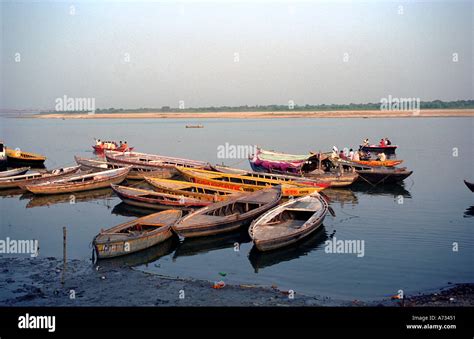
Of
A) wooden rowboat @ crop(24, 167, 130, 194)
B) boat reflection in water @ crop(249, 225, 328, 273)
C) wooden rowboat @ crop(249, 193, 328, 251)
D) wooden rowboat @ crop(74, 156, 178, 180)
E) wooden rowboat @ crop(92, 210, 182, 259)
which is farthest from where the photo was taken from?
wooden rowboat @ crop(74, 156, 178, 180)

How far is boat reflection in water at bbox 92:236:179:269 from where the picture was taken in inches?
693

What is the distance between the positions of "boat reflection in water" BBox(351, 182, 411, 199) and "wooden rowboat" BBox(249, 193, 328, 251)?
8.49 meters

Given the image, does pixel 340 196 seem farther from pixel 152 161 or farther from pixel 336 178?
pixel 152 161

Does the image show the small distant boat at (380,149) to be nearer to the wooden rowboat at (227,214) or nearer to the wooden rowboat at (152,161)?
the wooden rowboat at (152,161)

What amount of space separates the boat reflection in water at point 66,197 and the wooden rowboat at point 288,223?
41.4 feet

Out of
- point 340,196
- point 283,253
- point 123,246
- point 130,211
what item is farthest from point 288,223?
point 340,196

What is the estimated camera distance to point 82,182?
30.8 m

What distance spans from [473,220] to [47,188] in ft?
75.3

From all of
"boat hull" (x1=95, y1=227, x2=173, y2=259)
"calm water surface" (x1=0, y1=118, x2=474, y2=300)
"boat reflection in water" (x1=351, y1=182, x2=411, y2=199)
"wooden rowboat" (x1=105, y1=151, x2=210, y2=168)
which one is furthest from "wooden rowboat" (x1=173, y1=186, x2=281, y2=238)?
"wooden rowboat" (x1=105, y1=151, x2=210, y2=168)

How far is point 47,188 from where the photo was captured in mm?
29656

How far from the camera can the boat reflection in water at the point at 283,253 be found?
59.4 ft

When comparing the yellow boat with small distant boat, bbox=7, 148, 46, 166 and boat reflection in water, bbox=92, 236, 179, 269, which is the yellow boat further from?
small distant boat, bbox=7, 148, 46, 166
